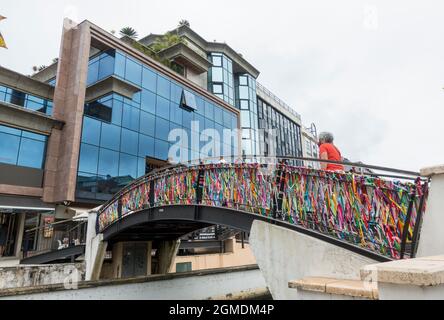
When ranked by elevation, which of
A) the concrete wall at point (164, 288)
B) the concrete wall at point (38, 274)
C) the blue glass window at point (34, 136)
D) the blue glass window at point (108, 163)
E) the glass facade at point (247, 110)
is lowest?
the concrete wall at point (164, 288)

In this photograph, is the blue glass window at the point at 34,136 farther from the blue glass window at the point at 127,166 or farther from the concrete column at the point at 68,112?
the blue glass window at the point at 127,166

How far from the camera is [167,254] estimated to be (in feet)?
55.9

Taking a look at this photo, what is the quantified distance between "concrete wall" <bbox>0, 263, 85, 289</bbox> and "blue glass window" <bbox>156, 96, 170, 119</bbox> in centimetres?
1423

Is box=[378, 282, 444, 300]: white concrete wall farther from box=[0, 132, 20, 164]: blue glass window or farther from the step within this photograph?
box=[0, 132, 20, 164]: blue glass window

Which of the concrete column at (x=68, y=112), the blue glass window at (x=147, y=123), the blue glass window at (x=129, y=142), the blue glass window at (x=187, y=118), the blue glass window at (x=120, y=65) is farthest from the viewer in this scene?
the blue glass window at (x=187, y=118)

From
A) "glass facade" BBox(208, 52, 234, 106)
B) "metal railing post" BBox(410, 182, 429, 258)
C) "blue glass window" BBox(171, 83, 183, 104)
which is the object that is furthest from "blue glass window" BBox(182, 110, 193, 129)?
"metal railing post" BBox(410, 182, 429, 258)

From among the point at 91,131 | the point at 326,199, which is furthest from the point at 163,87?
the point at 326,199

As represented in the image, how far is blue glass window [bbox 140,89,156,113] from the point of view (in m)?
24.1

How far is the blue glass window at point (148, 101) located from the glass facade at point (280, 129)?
1727cm

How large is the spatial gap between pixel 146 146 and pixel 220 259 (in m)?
9.93

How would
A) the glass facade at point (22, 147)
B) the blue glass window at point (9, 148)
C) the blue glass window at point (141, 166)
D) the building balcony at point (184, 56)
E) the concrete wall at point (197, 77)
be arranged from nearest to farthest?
the blue glass window at point (9, 148)
the glass facade at point (22, 147)
the blue glass window at point (141, 166)
the building balcony at point (184, 56)
the concrete wall at point (197, 77)

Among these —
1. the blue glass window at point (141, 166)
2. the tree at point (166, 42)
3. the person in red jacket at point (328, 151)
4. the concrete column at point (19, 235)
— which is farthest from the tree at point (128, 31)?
the person in red jacket at point (328, 151)

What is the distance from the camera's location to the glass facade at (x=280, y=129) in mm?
42228

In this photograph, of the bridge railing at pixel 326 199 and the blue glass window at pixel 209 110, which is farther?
the blue glass window at pixel 209 110
